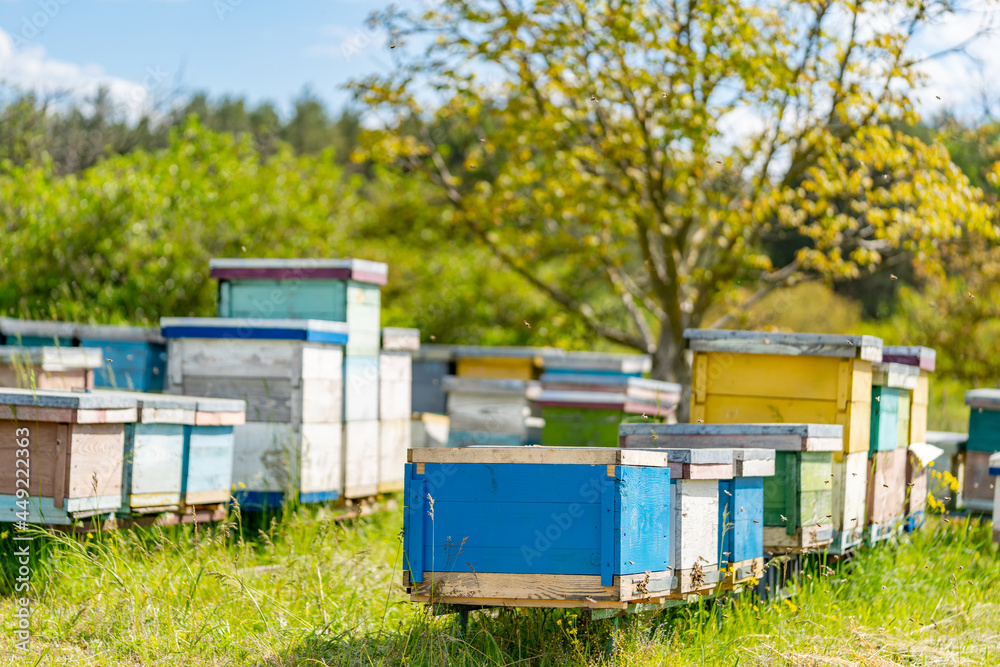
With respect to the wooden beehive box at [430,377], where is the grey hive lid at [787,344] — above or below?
above

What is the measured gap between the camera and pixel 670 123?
1105 centimetres

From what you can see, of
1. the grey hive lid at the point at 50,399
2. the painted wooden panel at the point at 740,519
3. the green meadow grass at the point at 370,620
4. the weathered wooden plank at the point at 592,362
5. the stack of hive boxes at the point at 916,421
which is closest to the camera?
the green meadow grass at the point at 370,620

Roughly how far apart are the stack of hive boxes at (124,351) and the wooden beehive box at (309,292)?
586mm

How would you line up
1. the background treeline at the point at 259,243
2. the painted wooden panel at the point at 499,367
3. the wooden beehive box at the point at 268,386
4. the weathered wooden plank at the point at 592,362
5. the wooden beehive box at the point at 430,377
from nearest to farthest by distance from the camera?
the wooden beehive box at the point at 268,386 < the weathered wooden plank at the point at 592,362 < the painted wooden panel at the point at 499,367 < the wooden beehive box at the point at 430,377 < the background treeline at the point at 259,243

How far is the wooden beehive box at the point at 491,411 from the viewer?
8.67 metres

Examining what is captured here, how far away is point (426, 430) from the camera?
847cm

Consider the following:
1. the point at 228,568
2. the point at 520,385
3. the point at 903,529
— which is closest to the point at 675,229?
the point at 520,385

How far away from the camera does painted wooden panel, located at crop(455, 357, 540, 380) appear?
9797mm

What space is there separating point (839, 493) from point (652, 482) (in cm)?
198

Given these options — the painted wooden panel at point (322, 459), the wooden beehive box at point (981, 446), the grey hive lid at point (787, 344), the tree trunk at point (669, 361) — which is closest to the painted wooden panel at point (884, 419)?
the grey hive lid at point (787, 344)

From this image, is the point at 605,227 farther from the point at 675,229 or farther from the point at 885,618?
the point at 885,618

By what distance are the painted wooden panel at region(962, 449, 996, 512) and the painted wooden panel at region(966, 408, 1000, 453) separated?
46 mm

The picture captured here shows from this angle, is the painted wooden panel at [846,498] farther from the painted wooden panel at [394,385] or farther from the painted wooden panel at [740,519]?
the painted wooden panel at [394,385]

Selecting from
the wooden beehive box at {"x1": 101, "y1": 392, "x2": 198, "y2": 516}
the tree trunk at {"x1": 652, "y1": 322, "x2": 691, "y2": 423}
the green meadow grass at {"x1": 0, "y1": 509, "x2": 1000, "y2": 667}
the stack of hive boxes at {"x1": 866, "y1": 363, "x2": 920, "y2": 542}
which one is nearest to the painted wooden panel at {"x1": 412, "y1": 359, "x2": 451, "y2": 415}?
the tree trunk at {"x1": 652, "y1": 322, "x2": 691, "y2": 423}
